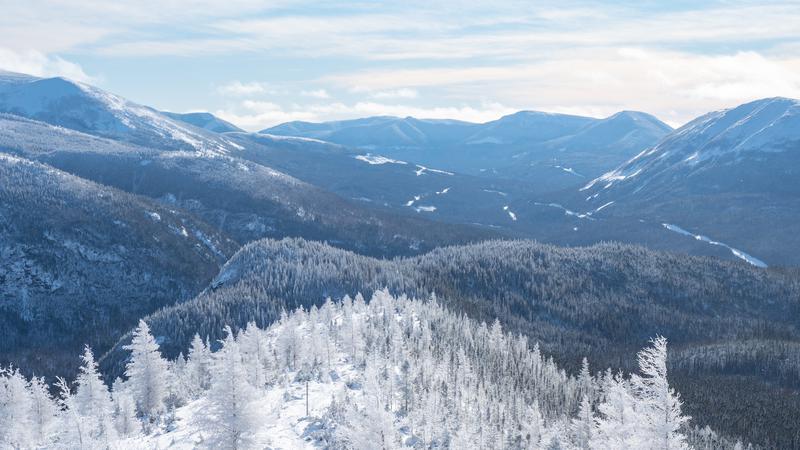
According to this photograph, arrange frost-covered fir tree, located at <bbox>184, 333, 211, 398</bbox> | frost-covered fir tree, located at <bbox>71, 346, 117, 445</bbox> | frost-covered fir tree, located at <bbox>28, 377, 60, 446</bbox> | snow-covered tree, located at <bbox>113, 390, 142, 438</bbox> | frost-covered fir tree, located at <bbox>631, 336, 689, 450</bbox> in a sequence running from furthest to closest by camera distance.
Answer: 1. frost-covered fir tree, located at <bbox>184, 333, 211, 398</bbox>
2. frost-covered fir tree, located at <bbox>28, 377, 60, 446</bbox>
3. snow-covered tree, located at <bbox>113, 390, 142, 438</bbox>
4. frost-covered fir tree, located at <bbox>71, 346, 117, 445</bbox>
5. frost-covered fir tree, located at <bbox>631, 336, 689, 450</bbox>

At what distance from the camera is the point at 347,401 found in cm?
8975

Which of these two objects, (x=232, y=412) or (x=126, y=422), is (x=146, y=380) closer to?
(x=126, y=422)

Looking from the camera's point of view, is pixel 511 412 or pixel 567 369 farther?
pixel 567 369

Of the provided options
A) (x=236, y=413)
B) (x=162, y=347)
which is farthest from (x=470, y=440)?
(x=162, y=347)

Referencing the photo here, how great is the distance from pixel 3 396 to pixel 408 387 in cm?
6086

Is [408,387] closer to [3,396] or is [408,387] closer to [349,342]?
[349,342]

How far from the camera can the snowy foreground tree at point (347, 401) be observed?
6131 centimetres

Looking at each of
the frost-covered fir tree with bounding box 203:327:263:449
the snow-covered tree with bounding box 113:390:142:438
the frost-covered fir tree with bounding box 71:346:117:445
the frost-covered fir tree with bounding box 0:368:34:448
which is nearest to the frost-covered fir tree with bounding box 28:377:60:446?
the frost-covered fir tree with bounding box 0:368:34:448

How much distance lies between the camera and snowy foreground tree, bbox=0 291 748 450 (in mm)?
61312

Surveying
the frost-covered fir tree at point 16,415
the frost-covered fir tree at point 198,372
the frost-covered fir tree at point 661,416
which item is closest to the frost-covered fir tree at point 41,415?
the frost-covered fir tree at point 16,415

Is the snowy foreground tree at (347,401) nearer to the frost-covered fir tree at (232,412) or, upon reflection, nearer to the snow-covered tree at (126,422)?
the frost-covered fir tree at (232,412)

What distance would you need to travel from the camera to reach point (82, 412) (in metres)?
96.8

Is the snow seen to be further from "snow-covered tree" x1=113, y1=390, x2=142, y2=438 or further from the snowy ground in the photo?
"snow-covered tree" x1=113, y1=390, x2=142, y2=438

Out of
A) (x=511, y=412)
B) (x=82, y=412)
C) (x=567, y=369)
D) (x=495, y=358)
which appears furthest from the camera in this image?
(x=567, y=369)
